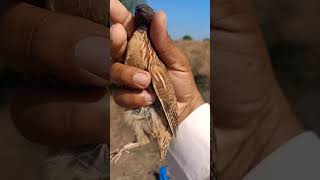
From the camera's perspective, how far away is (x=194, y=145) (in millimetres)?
1117

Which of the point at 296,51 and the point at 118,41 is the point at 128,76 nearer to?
the point at 118,41

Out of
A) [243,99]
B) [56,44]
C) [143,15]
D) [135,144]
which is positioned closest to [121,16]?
[143,15]

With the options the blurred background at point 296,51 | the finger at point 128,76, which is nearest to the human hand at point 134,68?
the finger at point 128,76

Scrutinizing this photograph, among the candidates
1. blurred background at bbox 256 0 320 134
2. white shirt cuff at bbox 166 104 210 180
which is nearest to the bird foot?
white shirt cuff at bbox 166 104 210 180

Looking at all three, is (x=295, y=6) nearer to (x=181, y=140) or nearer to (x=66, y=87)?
(x=181, y=140)

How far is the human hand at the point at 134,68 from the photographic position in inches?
40.4

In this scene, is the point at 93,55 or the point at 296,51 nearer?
the point at 93,55

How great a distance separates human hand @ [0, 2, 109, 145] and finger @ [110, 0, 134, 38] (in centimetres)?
3

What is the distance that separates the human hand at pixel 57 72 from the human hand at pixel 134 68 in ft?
0.09

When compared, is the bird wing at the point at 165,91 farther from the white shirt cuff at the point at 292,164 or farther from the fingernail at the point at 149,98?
the white shirt cuff at the point at 292,164

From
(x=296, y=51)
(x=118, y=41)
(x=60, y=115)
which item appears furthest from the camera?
(x=296, y=51)

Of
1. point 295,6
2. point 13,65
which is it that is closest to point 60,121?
point 13,65

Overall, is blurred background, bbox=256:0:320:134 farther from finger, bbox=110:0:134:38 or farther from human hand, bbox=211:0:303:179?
finger, bbox=110:0:134:38

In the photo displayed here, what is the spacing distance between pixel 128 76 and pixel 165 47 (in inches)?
4.2
